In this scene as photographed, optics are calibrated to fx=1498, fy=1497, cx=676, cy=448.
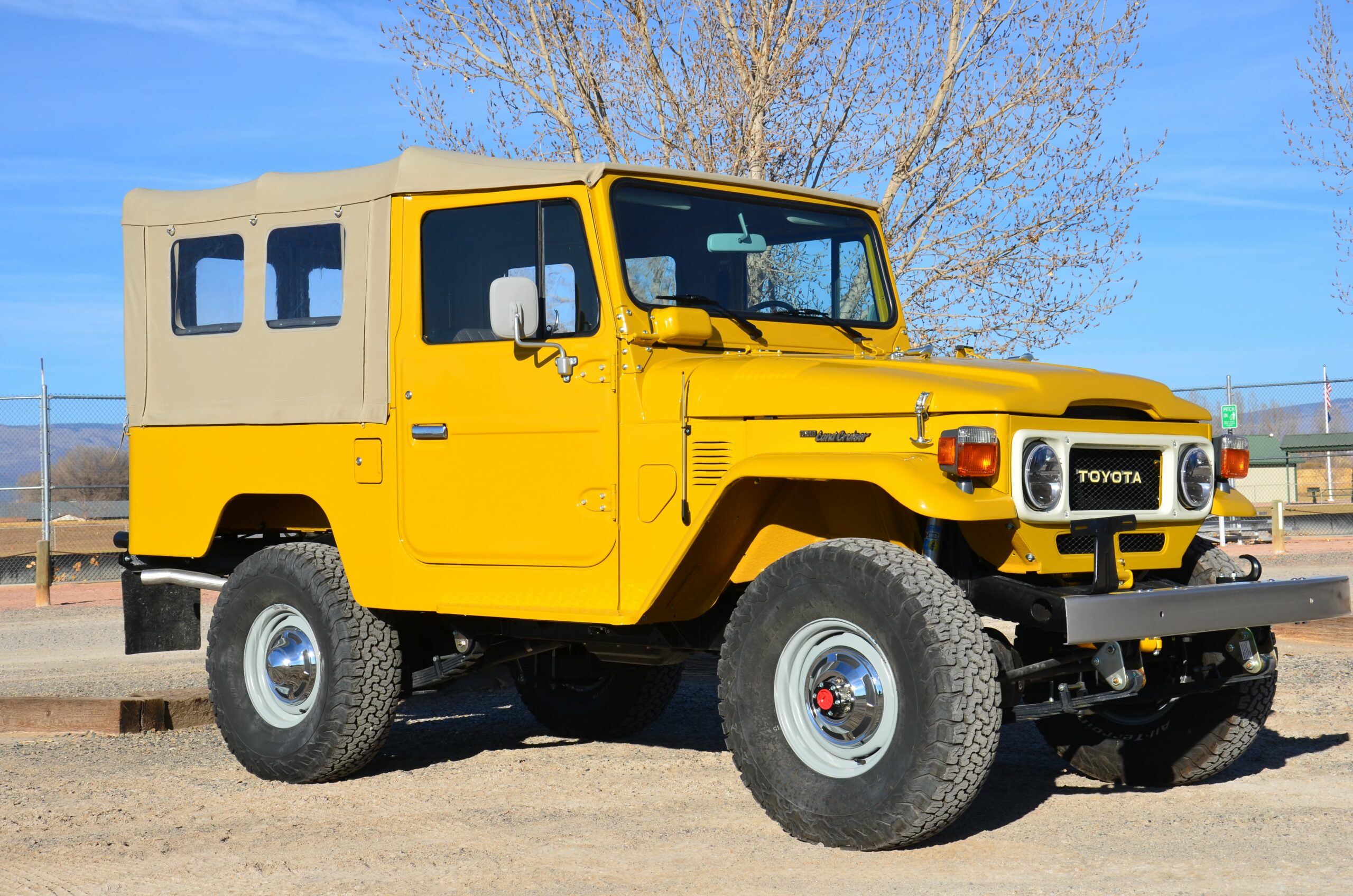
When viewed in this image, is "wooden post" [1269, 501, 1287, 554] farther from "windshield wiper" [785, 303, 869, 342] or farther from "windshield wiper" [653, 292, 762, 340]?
"windshield wiper" [653, 292, 762, 340]

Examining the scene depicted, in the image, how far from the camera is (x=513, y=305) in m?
5.85

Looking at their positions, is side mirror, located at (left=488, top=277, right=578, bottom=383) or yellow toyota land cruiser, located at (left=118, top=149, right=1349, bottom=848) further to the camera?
side mirror, located at (left=488, top=277, right=578, bottom=383)

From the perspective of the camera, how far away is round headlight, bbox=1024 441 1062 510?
5156mm

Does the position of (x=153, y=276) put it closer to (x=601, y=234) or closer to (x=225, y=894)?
(x=601, y=234)

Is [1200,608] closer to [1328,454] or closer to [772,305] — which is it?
[772,305]

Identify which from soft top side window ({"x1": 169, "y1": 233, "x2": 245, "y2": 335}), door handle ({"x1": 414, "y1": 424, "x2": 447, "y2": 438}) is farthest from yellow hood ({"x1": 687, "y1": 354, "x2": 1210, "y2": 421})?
soft top side window ({"x1": 169, "y1": 233, "x2": 245, "y2": 335})

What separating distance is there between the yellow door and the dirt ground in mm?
1027

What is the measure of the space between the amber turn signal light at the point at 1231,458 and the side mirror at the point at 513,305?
2.76 m

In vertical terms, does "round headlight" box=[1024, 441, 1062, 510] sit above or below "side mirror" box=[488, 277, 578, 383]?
below

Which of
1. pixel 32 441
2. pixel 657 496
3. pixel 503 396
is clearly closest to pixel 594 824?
pixel 657 496

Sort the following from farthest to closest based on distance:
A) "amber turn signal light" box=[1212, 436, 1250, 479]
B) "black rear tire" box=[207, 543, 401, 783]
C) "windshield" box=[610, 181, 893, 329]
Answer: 1. "black rear tire" box=[207, 543, 401, 783]
2. "windshield" box=[610, 181, 893, 329]
3. "amber turn signal light" box=[1212, 436, 1250, 479]

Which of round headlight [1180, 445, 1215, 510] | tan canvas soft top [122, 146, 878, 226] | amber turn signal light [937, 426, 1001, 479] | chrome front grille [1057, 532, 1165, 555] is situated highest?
tan canvas soft top [122, 146, 878, 226]

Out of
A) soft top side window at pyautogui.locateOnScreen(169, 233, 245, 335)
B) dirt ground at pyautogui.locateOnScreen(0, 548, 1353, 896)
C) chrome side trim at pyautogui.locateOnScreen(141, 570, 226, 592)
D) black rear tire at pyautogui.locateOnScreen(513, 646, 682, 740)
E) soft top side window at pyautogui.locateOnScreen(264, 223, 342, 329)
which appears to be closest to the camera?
dirt ground at pyautogui.locateOnScreen(0, 548, 1353, 896)

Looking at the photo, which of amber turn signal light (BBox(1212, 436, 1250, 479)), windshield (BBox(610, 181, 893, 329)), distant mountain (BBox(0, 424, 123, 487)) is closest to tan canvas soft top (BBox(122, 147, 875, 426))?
windshield (BBox(610, 181, 893, 329))
